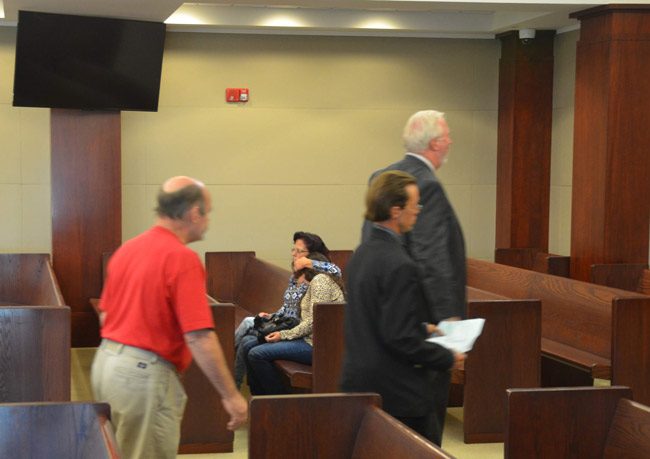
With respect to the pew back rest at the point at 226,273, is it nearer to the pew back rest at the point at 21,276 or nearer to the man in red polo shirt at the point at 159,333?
the pew back rest at the point at 21,276

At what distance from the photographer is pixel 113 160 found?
28.6 feet

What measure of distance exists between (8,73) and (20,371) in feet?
15.4

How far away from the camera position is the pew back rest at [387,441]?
9.39 feet

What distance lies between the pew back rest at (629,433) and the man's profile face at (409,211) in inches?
35.6

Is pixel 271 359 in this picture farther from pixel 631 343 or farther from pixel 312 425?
pixel 312 425

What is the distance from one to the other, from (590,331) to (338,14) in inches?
167

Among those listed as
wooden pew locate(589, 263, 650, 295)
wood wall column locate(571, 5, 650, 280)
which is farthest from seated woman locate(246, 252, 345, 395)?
wood wall column locate(571, 5, 650, 280)

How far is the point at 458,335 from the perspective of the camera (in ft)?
11.0

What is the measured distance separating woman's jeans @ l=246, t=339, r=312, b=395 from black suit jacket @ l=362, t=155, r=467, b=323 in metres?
2.70

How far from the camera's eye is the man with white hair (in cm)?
345

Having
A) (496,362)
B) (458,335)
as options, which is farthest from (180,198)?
(496,362)

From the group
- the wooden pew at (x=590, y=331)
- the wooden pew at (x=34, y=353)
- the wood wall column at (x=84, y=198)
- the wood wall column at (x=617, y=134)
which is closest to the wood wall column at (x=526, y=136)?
the wood wall column at (x=617, y=134)

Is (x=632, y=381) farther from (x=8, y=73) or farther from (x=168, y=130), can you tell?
(x=8, y=73)

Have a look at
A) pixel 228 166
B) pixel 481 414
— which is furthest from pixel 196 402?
pixel 228 166
